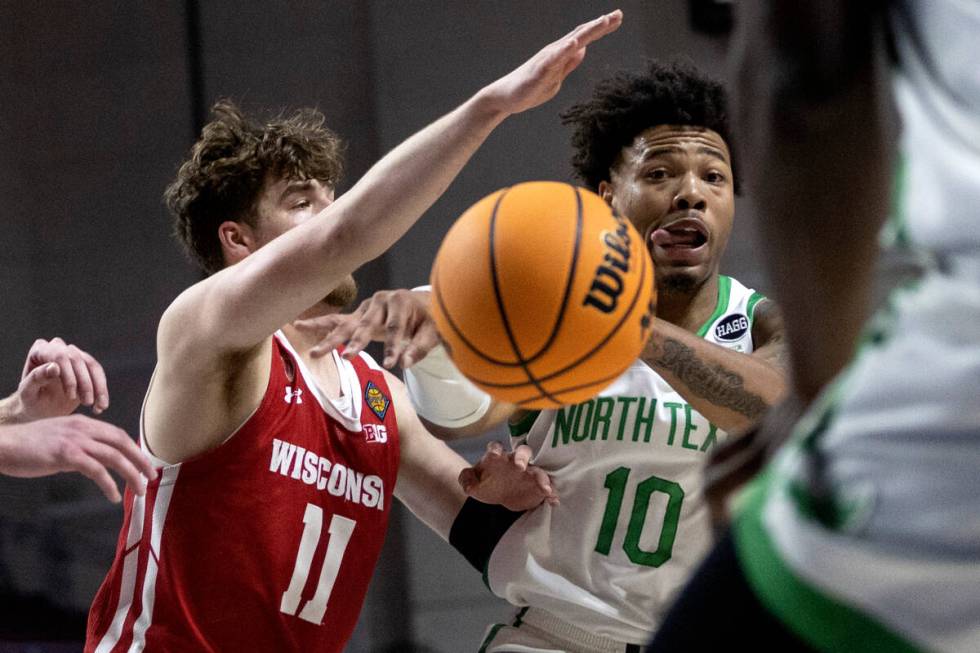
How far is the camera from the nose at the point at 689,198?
3.14 m

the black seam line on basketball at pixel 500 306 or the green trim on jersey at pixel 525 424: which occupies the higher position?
the black seam line on basketball at pixel 500 306

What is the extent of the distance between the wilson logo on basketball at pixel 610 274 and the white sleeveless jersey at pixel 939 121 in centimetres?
119

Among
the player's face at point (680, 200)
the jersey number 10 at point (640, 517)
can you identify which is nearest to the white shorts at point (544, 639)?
the jersey number 10 at point (640, 517)

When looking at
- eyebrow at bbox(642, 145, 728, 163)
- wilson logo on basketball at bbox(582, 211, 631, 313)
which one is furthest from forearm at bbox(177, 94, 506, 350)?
eyebrow at bbox(642, 145, 728, 163)

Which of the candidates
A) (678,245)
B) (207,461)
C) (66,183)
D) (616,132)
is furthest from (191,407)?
(66,183)

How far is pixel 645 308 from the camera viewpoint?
229 centimetres

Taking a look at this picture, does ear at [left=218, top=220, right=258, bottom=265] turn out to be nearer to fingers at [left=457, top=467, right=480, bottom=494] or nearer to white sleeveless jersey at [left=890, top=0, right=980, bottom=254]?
fingers at [left=457, top=467, right=480, bottom=494]

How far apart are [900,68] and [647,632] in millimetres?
2139

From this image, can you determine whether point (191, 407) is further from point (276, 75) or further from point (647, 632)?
point (276, 75)

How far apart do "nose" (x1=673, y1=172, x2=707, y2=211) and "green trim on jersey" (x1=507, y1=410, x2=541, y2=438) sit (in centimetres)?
66

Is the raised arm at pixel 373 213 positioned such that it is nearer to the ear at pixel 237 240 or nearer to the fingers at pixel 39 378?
the fingers at pixel 39 378

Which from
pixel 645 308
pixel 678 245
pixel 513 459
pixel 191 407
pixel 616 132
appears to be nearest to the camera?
pixel 645 308

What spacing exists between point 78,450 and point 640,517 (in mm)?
1427

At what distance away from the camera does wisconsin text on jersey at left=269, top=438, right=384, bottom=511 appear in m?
2.92
